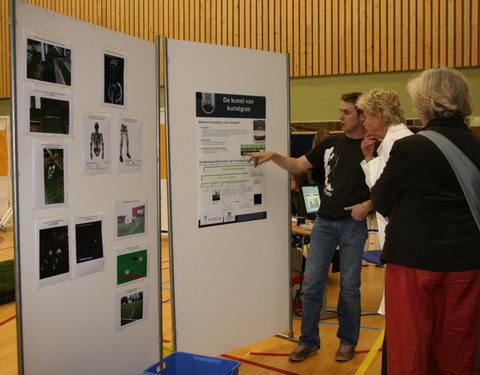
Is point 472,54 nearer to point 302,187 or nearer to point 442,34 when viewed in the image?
point 442,34

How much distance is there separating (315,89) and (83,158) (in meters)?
5.98

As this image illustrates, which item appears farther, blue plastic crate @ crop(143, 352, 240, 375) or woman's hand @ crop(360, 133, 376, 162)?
woman's hand @ crop(360, 133, 376, 162)

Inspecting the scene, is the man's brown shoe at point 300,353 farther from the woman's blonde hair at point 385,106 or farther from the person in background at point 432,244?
the woman's blonde hair at point 385,106

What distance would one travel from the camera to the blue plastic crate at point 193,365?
273 centimetres

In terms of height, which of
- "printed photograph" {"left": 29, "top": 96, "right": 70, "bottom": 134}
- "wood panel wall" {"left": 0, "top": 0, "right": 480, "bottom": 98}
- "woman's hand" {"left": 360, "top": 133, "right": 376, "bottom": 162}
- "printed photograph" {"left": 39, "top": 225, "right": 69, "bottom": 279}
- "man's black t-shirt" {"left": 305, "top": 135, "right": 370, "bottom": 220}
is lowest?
"printed photograph" {"left": 39, "top": 225, "right": 69, "bottom": 279}

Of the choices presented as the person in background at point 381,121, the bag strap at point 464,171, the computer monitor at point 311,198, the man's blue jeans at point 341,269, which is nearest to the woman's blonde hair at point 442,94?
the bag strap at point 464,171

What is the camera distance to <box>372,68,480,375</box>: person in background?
191 centimetres

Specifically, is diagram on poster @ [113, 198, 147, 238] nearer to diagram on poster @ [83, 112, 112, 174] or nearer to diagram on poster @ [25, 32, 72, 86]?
diagram on poster @ [83, 112, 112, 174]

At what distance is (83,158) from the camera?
2.54 metres

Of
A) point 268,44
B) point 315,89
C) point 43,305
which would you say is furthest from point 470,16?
point 43,305

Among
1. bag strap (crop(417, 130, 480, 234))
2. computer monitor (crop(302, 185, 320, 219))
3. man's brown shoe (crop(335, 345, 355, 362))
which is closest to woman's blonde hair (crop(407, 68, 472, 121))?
bag strap (crop(417, 130, 480, 234))

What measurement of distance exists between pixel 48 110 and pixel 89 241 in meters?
0.69

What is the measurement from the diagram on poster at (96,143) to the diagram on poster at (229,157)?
0.62 metres

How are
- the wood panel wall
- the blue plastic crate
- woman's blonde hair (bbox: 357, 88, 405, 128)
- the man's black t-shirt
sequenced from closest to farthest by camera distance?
the blue plastic crate → woman's blonde hair (bbox: 357, 88, 405, 128) → the man's black t-shirt → the wood panel wall
